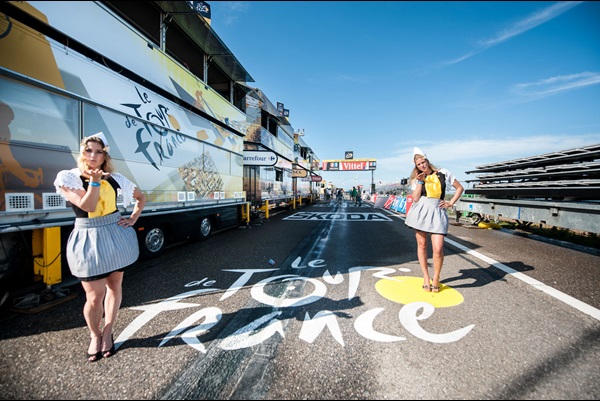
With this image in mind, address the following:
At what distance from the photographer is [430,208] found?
3195 millimetres

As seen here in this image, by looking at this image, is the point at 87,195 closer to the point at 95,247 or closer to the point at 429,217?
the point at 95,247

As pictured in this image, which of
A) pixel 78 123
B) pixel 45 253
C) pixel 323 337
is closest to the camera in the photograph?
pixel 323 337

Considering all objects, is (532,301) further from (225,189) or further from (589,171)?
(225,189)

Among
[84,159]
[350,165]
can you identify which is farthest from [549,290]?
[350,165]

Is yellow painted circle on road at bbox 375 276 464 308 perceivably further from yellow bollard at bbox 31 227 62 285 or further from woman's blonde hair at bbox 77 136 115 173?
yellow bollard at bbox 31 227 62 285

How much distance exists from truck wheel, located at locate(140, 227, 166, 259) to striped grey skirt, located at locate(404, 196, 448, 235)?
478cm

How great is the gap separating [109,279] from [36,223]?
1822mm

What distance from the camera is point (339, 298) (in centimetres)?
305

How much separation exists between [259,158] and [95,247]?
8.63 m

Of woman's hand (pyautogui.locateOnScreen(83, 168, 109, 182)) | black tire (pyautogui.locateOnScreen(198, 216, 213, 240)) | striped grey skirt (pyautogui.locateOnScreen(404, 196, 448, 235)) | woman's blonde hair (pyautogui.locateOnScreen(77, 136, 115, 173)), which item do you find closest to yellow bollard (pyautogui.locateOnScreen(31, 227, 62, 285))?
woman's blonde hair (pyautogui.locateOnScreen(77, 136, 115, 173))

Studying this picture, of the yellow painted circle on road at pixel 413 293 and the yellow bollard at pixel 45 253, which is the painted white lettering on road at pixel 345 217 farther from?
the yellow bollard at pixel 45 253

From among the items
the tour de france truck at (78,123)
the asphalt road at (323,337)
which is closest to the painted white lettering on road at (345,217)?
the tour de france truck at (78,123)

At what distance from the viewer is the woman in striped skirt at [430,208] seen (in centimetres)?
314

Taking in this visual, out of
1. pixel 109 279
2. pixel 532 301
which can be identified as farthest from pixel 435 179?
pixel 109 279
